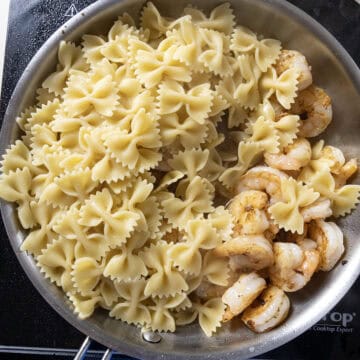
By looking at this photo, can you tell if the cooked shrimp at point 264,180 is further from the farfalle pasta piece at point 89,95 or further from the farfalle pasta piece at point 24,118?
the farfalle pasta piece at point 24,118

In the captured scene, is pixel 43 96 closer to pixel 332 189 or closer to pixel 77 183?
pixel 77 183

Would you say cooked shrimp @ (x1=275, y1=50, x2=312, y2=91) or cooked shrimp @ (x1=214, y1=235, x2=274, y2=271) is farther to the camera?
cooked shrimp @ (x1=275, y1=50, x2=312, y2=91)

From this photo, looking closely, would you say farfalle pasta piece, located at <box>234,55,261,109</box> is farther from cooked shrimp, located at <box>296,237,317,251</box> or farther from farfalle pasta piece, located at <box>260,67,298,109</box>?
cooked shrimp, located at <box>296,237,317,251</box>

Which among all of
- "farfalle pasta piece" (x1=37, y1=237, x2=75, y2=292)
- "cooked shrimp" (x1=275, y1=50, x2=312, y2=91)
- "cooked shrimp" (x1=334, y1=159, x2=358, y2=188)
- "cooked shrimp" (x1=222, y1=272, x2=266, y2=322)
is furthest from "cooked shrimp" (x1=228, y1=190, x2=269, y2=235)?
"farfalle pasta piece" (x1=37, y1=237, x2=75, y2=292)

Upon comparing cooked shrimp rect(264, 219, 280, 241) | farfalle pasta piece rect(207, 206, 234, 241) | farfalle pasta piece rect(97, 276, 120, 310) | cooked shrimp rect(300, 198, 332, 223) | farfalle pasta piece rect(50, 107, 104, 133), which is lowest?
farfalle pasta piece rect(97, 276, 120, 310)

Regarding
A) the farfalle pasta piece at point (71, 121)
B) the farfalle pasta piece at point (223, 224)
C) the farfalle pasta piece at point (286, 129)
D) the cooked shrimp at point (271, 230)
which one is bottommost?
the farfalle pasta piece at point (71, 121)

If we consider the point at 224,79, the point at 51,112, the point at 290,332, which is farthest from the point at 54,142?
the point at 290,332

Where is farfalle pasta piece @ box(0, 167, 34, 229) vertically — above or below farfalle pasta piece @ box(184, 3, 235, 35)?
below

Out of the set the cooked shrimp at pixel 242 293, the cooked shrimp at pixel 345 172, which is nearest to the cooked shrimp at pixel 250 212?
the cooked shrimp at pixel 242 293
